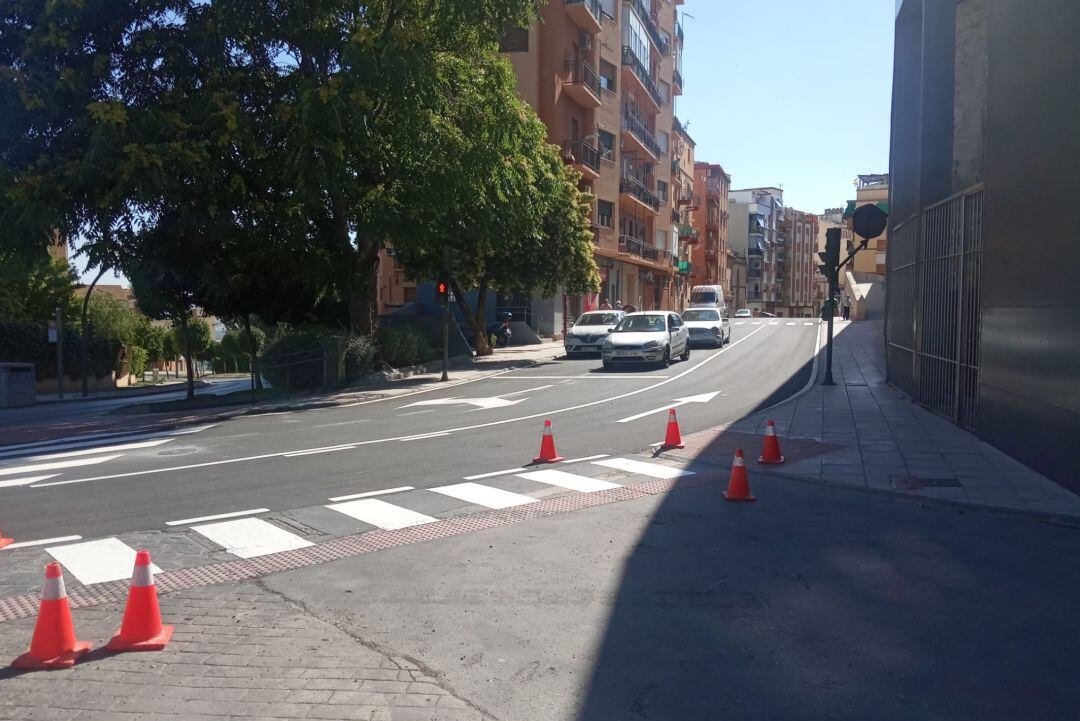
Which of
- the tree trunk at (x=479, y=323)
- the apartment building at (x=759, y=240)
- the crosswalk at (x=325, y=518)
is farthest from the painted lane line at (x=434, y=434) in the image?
the apartment building at (x=759, y=240)

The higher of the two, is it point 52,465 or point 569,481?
point 569,481

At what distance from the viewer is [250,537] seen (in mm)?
7281

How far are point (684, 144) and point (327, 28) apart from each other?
183 feet

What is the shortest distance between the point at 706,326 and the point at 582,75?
15020 mm

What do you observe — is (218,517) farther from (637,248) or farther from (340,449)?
(637,248)

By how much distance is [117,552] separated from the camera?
6.89 metres

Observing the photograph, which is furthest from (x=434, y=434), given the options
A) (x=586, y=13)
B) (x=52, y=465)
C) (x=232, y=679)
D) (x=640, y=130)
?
(x=640, y=130)

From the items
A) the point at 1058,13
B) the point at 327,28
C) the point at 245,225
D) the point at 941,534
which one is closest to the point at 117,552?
the point at 941,534

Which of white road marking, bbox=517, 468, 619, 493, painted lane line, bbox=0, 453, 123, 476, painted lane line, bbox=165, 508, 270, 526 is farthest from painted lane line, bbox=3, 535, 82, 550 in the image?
white road marking, bbox=517, 468, 619, 493

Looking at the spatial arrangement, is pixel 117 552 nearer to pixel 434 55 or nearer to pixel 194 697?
pixel 194 697

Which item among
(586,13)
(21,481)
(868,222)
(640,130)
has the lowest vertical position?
(21,481)

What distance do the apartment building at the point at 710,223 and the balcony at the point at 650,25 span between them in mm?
22582

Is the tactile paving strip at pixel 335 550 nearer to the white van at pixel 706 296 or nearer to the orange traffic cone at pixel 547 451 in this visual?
the orange traffic cone at pixel 547 451

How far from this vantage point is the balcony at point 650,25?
4922cm
